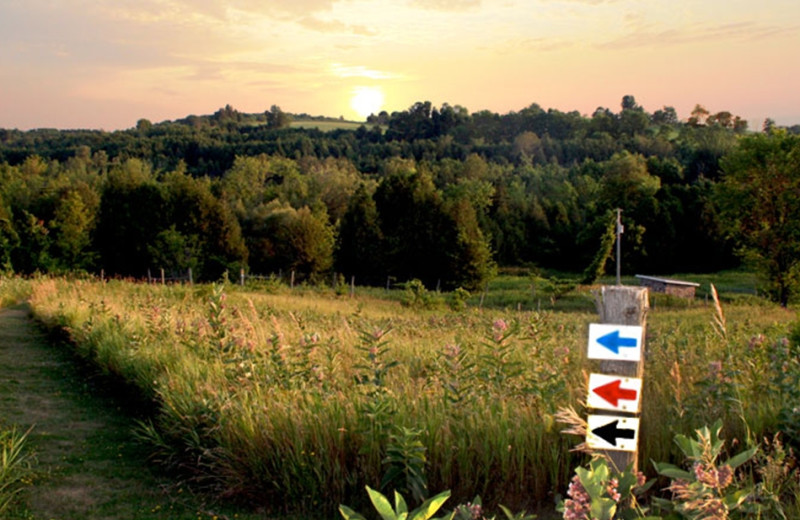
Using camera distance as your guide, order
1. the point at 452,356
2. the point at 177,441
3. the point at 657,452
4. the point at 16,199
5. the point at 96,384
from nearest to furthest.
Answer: the point at 657,452 → the point at 452,356 → the point at 177,441 → the point at 96,384 → the point at 16,199

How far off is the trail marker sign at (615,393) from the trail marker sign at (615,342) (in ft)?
0.34

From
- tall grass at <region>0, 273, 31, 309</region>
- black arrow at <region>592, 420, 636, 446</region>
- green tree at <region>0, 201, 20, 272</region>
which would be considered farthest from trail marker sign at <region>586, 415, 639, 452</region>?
green tree at <region>0, 201, 20, 272</region>

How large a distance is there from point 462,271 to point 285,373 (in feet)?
107

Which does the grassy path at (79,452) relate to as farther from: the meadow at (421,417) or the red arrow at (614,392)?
the red arrow at (614,392)

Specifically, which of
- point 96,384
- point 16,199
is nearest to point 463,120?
point 16,199

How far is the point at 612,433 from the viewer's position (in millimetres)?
3260

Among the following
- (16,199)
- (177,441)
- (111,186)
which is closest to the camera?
(177,441)

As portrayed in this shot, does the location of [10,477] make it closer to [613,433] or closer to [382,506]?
[382,506]

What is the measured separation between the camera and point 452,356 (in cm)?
531

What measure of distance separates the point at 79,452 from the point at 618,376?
4.99 m

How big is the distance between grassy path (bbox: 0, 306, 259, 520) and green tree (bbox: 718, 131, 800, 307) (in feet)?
101

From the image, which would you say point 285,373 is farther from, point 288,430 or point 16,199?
point 16,199

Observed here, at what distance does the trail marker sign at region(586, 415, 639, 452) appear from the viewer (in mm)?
3242

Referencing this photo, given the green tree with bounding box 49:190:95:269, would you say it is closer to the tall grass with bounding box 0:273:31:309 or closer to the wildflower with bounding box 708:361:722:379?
the tall grass with bounding box 0:273:31:309
